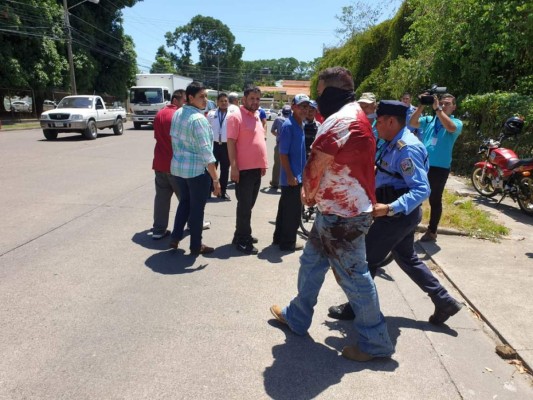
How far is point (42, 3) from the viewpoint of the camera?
84.8 ft

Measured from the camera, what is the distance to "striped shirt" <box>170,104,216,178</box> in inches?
173

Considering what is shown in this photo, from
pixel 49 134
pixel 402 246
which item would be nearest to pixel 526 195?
pixel 402 246

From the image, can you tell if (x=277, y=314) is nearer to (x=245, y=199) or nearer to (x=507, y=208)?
(x=245, y=199)

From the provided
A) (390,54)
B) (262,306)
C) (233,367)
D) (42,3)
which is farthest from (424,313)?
(42,3)

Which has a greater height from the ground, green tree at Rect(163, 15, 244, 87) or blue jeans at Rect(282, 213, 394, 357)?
green tree at Rect(163, 15, 244, 87)

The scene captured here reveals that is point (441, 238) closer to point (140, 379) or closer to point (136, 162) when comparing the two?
point (140, 379)

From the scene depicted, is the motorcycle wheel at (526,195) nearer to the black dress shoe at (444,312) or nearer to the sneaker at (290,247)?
the sneaker at (290,247)

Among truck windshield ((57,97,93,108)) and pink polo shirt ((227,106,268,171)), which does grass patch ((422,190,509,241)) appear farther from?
truck windshield ((57,97,93,108))

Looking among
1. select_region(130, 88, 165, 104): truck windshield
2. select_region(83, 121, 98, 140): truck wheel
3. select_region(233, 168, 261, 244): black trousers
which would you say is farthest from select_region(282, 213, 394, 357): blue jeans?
select_region(130, 88, 165, 104): truck windshield

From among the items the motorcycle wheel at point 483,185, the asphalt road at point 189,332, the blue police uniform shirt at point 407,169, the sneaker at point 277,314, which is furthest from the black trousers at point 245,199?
the motorcycle wheel at point 483,185

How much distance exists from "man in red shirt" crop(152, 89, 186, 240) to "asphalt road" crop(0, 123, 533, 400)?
0.26 m

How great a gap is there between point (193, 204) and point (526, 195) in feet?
18.0

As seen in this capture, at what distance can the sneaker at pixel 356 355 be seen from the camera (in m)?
2.94

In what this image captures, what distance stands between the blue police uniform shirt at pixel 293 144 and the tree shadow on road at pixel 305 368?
2107 millimetres
